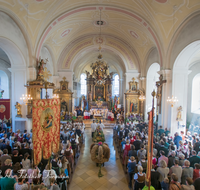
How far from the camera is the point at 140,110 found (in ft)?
49.6

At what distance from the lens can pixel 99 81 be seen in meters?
14.4

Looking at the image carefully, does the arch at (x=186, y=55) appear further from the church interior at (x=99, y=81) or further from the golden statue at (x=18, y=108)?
the golden statue at (x=18, y=108)

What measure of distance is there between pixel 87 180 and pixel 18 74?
7469 mm

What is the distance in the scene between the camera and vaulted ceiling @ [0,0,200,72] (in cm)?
773

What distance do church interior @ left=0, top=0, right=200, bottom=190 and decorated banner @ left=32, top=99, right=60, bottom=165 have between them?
0.09 ft

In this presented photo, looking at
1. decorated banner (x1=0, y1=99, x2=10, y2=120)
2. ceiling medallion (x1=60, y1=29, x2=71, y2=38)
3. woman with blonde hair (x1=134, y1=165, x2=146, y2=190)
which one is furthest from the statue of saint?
decorated banner (x1=0, y1=99, x2=10, y2=120)

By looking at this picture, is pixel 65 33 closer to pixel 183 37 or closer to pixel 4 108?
pixel 4 108

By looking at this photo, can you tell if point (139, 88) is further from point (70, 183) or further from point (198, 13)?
point (70, 183)

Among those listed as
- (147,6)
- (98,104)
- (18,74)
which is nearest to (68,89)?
(98,104)

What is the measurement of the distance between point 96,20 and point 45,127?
10808 mm

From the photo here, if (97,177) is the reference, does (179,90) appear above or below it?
above

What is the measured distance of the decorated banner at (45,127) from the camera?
3723 millimetres

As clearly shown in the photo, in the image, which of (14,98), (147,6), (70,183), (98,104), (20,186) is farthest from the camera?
(98,104)

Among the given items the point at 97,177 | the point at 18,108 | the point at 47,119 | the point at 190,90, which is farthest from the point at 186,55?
the point at 18,108
